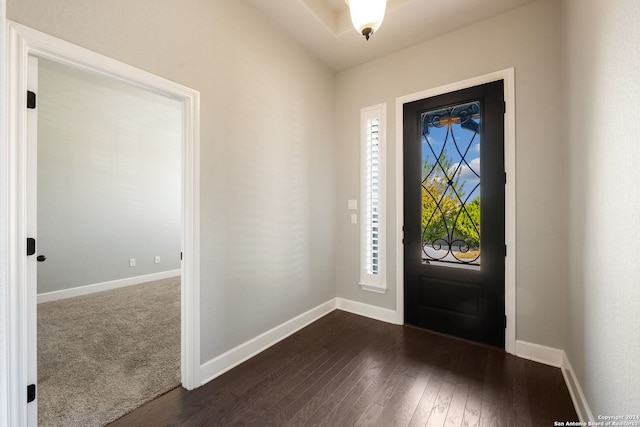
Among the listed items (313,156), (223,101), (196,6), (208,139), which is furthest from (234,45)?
(313,156)

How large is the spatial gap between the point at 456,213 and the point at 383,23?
1996 mm

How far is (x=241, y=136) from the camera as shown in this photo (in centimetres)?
243

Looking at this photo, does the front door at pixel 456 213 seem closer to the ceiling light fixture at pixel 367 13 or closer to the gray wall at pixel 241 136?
the gray wall at pixel 241 136

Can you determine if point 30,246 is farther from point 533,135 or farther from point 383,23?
point 533,135

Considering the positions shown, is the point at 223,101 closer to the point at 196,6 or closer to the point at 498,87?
the point at 196,6

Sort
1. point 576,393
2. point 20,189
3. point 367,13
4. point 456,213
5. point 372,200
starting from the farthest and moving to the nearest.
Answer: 1. point 372,200
2. point 456,213
3. point 576,393
4. point 367,13
5. point 20,189

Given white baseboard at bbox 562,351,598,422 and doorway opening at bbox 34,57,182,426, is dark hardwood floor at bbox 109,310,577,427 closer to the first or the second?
white baseboard at bbox 562,351,598,422

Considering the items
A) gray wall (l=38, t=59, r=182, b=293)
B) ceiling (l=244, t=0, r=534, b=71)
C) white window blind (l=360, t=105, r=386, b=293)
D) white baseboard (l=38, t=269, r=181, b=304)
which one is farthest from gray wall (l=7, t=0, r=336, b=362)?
white baseboard (l=38, t=269, r=181, b=304)

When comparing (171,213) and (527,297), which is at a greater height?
(171,213)

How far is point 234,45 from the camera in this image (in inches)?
93.1

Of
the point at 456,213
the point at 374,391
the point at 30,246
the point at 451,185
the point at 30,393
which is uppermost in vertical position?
the point at 451,185

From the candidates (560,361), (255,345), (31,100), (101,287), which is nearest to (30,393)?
(255,345)

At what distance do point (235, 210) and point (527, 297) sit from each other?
2690mm

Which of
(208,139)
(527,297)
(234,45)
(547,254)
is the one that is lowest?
(527,297)
